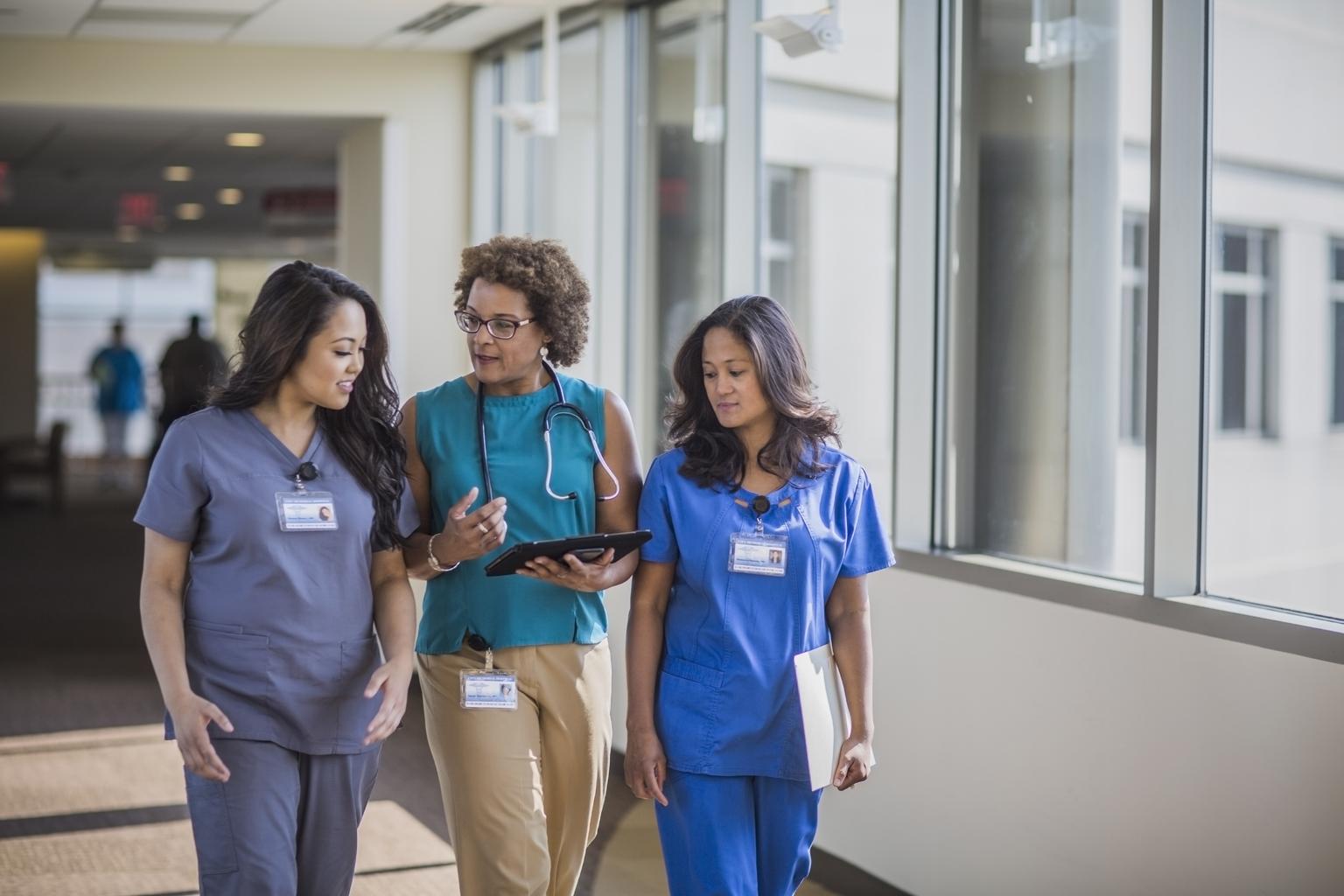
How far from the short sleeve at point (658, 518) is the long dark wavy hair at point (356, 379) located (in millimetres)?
432

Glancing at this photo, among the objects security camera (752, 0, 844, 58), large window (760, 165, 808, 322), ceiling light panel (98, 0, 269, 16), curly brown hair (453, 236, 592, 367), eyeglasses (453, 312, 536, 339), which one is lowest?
eyeglasses (453, 312, 536, 339)

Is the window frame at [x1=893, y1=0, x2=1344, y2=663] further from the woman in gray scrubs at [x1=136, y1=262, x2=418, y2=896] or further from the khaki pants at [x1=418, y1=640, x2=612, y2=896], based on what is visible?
the woman in gray scrubs at [x1=136, y1=262, x2=418, y2=896]

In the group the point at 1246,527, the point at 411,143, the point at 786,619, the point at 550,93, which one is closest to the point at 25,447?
the point at 411,143

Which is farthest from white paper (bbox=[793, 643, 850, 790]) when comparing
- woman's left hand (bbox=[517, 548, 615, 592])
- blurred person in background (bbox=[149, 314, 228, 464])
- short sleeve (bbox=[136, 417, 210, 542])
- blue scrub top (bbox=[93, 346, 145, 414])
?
blue scrub top (bbox=[93, 346, 145, 414])

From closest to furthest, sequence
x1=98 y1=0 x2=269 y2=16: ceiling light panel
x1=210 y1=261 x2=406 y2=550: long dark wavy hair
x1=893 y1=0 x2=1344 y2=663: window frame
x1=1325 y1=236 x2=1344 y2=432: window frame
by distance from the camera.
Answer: x1=210 y1=261 x2=406 y2=550: long dark wavy hair, x1=893 y1=0 x2=1344 y2=663: window frame, x1=98 y1=0 x2=269 y2=16: ceiling light panel, x1=1325 y1=236 x2=1344 y2=432: window frame

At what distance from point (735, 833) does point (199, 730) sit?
887 mm

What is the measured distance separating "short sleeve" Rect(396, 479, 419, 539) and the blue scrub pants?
2.06 ft

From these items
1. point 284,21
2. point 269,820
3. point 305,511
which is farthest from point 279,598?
point 284,21

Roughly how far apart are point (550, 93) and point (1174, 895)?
383 cm

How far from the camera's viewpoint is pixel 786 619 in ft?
7.73

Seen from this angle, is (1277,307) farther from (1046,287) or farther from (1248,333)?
(1046,287)

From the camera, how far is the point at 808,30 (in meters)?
3.76

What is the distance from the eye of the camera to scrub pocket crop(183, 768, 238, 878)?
223 cm

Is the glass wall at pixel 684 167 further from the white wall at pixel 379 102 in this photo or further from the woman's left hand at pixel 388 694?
the woman's left hand at pixel 388 694
